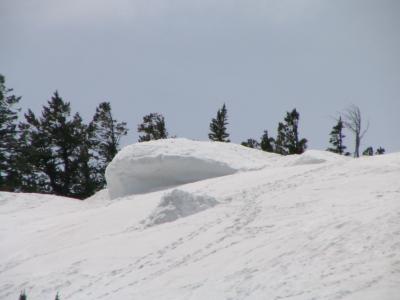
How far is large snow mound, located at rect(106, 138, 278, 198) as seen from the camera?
50.4 ft

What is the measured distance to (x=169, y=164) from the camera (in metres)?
15.5

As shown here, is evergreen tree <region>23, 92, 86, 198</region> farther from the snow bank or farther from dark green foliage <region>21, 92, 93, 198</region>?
the snow bank

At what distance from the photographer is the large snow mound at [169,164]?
1538 centimetres

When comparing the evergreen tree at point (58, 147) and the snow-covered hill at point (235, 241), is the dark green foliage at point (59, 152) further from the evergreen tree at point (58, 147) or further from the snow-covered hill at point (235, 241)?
the snow-covered hill at point (235, 241)

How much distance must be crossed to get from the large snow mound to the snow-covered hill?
482 millimetres

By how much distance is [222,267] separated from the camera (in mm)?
7094

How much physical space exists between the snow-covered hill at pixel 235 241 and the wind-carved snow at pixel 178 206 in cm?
→ 2

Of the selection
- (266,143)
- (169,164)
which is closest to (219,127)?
(266,143)

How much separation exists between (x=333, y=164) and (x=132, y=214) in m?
4.88

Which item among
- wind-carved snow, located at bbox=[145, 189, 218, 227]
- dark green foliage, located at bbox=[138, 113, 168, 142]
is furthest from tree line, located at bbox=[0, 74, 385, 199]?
wind-carved snow, located at bbox=[145, 189, 218, 227]

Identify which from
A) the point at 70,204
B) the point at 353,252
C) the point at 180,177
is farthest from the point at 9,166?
the point at 353,252

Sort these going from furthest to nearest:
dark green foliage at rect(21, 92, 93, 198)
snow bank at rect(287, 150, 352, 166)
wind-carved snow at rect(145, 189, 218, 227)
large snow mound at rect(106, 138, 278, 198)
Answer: dark green foliage at rect(21, 92, 93, 198) < large snow mound at rect(106, 138, 278, 198) < snow bank at rect(287, 150, 352, 166) < wind-carved snow at rect(145, 189, 218, 227)

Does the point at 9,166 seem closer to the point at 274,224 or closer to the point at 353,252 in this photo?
the point at 274,224

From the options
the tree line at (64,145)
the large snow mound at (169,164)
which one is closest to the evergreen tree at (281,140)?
the tree line at (64,145)
